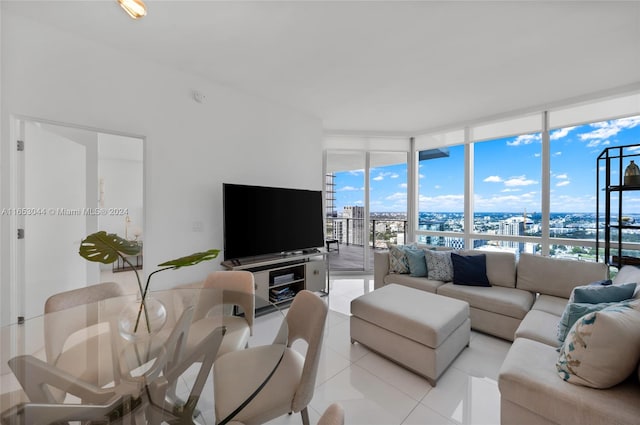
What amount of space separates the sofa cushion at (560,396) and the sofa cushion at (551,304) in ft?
3.51

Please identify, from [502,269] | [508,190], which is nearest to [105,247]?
[502,269]

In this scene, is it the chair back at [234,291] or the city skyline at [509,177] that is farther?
the city skyline at [509,177]

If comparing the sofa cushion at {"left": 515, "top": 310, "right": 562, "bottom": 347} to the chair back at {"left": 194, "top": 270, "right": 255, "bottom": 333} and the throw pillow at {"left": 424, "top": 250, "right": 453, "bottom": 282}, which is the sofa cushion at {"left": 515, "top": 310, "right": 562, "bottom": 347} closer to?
the throw pillow at {"left": 424, "top": 250, "right": 453, "bottom": 282}

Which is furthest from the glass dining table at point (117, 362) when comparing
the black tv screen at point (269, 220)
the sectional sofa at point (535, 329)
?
the sectional sofa at point (535, 329)

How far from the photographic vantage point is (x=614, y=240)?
3129 mm

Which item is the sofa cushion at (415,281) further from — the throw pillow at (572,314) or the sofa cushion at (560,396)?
the sofa cushion at (560,396)

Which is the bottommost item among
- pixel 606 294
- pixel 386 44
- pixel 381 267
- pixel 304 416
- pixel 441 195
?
pixel 304 416

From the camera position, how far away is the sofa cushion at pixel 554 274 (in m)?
2.50

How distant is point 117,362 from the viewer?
123cm

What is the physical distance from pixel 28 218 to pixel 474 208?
18.2 ft

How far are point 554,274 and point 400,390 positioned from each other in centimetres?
217

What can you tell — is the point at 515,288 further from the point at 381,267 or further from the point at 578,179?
the point at 578,179

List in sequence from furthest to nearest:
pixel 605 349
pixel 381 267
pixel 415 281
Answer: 1. pixel 381 267
2. pixel 415 281
3. pixel 605 349

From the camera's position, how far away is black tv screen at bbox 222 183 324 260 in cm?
288
